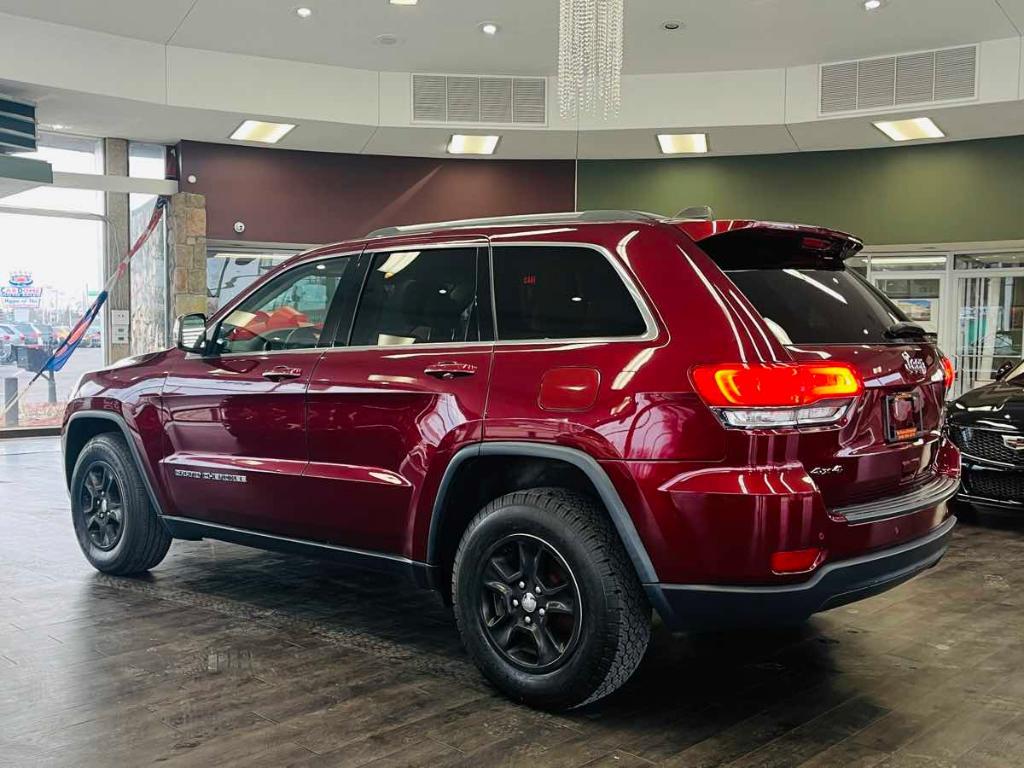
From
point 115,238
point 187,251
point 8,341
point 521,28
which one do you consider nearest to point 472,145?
point 521,28

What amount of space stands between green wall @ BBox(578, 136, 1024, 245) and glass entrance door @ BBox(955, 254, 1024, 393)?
15.8 inches

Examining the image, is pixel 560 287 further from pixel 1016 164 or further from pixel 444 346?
pixel 1016 164

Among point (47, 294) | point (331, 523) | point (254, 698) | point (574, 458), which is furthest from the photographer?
point (47, 294)

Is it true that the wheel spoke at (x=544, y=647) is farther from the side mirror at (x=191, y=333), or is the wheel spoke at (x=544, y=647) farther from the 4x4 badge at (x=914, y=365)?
the side mirror at (x=191, y=333)

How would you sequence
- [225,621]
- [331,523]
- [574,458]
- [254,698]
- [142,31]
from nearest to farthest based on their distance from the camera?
[574,458], [254,698], [331,523], [225,621], [142,31]

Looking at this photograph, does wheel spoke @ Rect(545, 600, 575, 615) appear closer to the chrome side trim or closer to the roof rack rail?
the chrome side trim

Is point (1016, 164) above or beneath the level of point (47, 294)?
above

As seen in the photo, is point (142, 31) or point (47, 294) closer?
point (142, 31)

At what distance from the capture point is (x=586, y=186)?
1198cm

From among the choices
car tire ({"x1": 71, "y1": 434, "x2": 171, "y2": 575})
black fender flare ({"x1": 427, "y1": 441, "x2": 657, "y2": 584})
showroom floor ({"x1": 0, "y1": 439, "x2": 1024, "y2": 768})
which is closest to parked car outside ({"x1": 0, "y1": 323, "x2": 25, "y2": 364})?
car tire ({"x1": 71, "y1": 434, "x2": 171, "y2": 575})

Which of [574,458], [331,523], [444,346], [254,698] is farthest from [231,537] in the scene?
[574,458]

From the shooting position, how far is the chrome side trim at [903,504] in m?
2.56

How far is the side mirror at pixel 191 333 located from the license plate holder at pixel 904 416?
2.69 m

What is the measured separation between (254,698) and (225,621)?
87 centimetres
